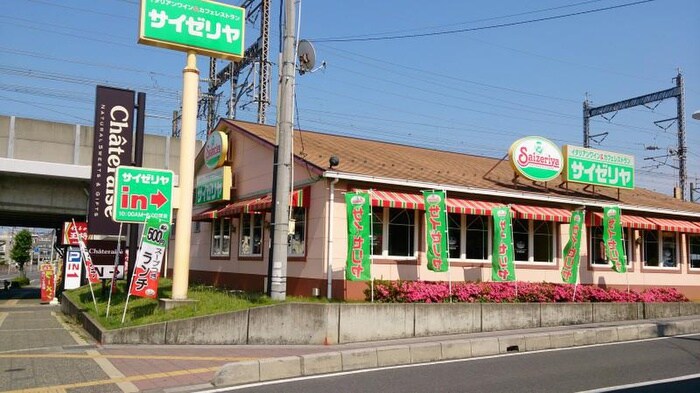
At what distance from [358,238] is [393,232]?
87.5 inches

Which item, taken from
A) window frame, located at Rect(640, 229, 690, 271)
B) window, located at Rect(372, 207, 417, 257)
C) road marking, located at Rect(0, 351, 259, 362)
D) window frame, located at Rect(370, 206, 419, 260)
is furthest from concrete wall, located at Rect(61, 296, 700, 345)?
window frame, located at Rect(640, 229, 690, 271)

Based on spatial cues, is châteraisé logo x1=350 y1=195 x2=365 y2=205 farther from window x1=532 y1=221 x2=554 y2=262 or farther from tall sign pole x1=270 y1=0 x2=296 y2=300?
window x1=532 y1=221 x2=554 y2=262

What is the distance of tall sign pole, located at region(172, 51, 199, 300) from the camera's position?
1402 cm

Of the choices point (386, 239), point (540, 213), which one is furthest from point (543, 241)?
point (386, 239)

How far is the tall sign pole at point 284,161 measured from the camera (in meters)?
13.1

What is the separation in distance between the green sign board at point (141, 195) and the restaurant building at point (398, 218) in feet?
8.72

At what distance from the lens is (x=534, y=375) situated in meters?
9.34

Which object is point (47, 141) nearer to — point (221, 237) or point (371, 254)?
point (221, 237)

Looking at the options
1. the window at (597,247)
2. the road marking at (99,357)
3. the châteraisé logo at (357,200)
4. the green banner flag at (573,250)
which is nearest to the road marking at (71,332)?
the road marking at (99,357)

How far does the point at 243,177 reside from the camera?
19734 millimetres

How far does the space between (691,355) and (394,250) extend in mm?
7152

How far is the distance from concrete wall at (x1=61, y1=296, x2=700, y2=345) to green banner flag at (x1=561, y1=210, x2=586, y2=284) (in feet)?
10.3

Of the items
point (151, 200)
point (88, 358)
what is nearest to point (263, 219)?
point (151, 200)

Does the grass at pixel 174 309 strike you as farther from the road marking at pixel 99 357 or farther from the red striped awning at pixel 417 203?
the red striped awning at pixel 417 203
